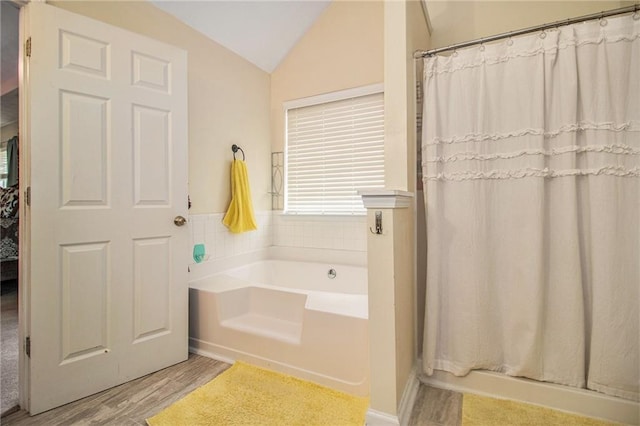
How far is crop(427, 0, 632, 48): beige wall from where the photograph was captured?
179 centimetres

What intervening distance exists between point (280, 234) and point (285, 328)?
4.14 ft

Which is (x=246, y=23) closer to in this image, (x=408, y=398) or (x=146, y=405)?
(x=146, y=405)

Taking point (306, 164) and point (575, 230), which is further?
point (306, 164)

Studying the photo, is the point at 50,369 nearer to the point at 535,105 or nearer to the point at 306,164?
the point at 306,164

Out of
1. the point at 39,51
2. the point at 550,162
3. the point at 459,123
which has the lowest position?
the point at 550,162

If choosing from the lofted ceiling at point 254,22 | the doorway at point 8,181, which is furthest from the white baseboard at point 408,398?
the doorway at point 8,181

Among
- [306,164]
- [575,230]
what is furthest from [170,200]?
[575,230]

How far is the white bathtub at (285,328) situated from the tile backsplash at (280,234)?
263 mm

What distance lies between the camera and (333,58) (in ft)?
8.88

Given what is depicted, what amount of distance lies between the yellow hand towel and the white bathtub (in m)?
0.43

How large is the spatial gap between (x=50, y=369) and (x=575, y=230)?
2.63 m

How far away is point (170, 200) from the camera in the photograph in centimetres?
187

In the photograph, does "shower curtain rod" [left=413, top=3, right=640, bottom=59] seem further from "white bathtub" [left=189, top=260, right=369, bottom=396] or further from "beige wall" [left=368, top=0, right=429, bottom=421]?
"white bathtub" [left=189, top=260, right=369, bottom=396]

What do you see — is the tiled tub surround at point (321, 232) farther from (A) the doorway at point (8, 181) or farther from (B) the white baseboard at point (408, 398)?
(A) the doorway at point (8, 181)
